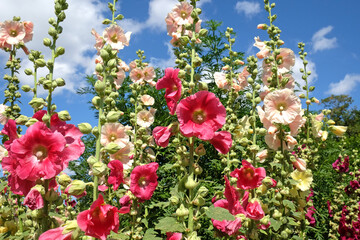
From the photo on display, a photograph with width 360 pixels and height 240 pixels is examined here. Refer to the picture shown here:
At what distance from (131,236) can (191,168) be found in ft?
4.43

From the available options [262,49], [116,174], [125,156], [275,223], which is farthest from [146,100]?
[275,223]

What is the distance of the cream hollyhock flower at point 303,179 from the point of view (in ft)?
8.00

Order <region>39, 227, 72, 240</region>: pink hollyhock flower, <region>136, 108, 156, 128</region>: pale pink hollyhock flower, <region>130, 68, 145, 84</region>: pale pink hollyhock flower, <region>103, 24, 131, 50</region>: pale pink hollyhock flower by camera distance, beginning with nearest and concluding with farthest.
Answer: <region>39, 227, 72, 240</region>: pink hollyhock flower → <region>103, 24, 131, 50</region>: pale pink hollyhock flower → <region>136, 108, 156, 128</region>: pale pink hollyhock flower → <region>130, 68, 145, 84</region>: pale pink hollyhock flower

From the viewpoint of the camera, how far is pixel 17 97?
2748 millimetres

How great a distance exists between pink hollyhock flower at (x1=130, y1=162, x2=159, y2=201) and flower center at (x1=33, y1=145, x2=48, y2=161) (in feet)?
2.80

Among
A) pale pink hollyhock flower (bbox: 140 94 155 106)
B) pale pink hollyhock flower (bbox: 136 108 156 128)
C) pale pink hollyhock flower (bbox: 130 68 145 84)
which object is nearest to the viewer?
pale pink hollyhock flower (bbox: 136 108 156 128)

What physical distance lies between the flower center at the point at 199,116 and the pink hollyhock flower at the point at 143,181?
32.2 inches

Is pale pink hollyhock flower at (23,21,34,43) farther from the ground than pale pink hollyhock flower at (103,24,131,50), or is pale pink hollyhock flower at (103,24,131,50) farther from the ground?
pale pink hollyhock flower at (103,24,131,50)

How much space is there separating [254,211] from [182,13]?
1334 mm

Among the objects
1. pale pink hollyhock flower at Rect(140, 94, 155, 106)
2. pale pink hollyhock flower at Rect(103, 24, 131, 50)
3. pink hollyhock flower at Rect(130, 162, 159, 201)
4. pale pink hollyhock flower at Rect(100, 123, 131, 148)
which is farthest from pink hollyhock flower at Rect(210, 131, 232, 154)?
pale pink hollyhock flower at Rect(140, 94, 155, 106)

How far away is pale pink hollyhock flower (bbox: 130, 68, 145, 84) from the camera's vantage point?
3.60 metres

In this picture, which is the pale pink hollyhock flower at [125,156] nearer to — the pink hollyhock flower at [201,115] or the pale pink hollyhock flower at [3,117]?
the pale pink hollyhock flower at [3,117]

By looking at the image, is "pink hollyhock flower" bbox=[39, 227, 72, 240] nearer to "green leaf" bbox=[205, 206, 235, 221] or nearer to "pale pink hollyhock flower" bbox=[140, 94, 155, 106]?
"green leaf" bbox=[205, 206, 235, 221]

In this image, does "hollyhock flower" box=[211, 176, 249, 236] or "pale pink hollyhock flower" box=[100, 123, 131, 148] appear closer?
"hollyhock flower" box=[211, 176, 249, 236]
